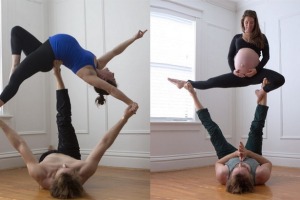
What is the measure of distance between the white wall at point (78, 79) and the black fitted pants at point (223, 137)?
1.85 ft

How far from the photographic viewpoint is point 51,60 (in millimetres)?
1866

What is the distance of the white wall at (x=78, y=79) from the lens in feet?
6.81

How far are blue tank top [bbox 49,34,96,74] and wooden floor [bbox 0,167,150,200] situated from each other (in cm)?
74

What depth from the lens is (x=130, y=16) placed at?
7.39 ft

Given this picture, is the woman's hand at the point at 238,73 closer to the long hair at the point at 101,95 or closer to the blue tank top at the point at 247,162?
the blue tank top at the point at 247,162

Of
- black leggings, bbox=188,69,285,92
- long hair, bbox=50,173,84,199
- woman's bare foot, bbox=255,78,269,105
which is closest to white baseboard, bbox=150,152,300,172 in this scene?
woman's bare foot, bbox=255,78,269,105

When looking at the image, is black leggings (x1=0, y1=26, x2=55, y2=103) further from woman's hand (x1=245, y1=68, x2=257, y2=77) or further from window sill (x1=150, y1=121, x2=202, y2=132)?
woman's hand (x1=245, y1=68, x2=257, y2=77)

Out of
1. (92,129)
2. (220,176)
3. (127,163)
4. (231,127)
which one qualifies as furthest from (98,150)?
(231,127)

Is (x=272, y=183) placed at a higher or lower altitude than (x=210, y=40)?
lower

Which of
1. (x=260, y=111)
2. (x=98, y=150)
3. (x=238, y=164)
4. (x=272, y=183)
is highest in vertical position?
(x=260, y=111)

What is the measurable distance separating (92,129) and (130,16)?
0.81 meters

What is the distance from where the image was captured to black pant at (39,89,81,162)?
81.1 inches

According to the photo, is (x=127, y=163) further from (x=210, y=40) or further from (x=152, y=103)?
(x=210, y=40)

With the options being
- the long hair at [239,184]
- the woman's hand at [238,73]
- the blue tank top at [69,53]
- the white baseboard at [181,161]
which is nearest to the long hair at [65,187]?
the blue tank top at [69,53]
